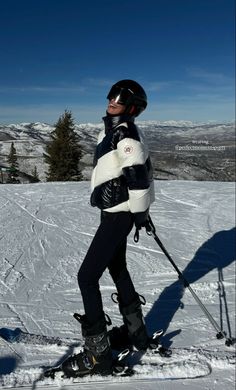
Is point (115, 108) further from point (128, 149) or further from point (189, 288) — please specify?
point (189, 288)

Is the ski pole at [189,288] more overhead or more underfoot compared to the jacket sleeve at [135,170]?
more underfoot

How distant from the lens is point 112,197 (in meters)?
3.45

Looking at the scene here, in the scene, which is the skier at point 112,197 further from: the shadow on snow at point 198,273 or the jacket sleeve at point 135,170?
the shadow on snow at point 198,273

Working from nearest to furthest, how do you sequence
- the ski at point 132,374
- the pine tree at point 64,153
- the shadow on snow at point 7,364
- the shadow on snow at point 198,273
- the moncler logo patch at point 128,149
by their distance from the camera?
the moncler logo patch at point 128,149 < the ski at point 132,374 < the shadow on snow at point 7,364 < the shadow on snow at point 198,273 < the pine tree at point 64,153

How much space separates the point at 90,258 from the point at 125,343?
123 centimetres

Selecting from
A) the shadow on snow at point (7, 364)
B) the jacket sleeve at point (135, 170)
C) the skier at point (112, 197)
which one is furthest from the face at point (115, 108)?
the shadow on snow at point (7, 364)

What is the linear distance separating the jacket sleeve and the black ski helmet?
1.14 feet

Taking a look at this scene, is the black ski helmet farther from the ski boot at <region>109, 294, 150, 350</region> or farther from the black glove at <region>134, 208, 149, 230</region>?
the ski boot at <region>109, 294, 150, 350</region>

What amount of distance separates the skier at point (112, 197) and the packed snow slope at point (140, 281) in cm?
30

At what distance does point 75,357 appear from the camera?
11.7 ft

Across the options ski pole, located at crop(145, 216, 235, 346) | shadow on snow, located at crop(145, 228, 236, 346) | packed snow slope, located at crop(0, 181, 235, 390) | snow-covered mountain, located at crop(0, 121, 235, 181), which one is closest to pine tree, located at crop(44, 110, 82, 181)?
packed snow slope, located at crop(0, 181, 235, 390)

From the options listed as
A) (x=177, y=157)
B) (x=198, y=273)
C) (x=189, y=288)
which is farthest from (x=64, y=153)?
(x=177, y=157)

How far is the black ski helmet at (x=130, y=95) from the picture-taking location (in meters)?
3.44

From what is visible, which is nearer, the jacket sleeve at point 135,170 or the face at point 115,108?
the jacket sleeve at point 135,170
